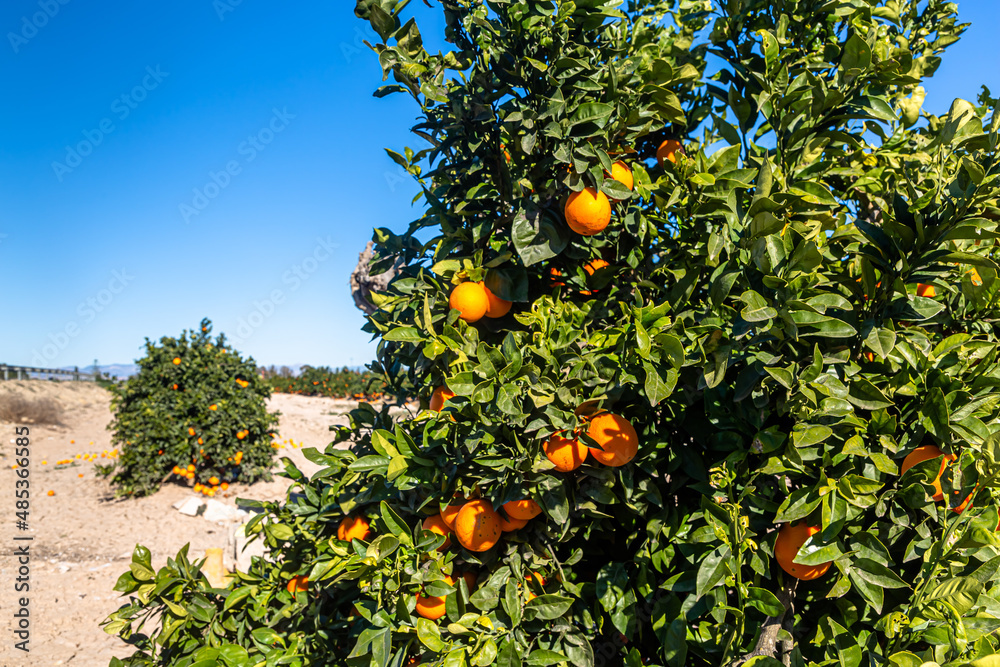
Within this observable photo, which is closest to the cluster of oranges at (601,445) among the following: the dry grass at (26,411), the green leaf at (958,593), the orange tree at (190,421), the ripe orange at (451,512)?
the ripe orange at (451,512)

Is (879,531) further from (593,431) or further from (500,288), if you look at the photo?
(500,288)

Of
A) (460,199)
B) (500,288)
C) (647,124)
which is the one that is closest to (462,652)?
(500,288)

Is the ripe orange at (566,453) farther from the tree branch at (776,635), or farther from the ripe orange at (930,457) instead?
the ripe orange at (930,457)

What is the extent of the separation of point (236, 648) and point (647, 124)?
2.12 metres

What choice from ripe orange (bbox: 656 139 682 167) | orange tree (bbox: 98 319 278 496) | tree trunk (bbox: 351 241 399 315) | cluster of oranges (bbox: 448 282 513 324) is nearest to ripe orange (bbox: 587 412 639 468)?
cluster of oranges (bbox: 448 282 513 324)

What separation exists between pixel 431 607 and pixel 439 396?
56 centimetres

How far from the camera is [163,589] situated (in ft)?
6.86

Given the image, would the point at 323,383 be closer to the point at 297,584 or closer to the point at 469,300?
the point at 297,584

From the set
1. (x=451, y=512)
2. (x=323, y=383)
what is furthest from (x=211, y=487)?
(x=323, y=383)

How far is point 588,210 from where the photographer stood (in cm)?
151

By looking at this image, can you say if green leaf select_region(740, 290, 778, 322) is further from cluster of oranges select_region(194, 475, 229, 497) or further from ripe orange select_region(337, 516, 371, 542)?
cluster of oranges select_region(194, 475, 229, 497)

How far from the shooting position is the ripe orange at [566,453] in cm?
144

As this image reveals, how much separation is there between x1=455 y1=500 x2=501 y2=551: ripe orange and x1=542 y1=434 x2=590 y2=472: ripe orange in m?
0.21

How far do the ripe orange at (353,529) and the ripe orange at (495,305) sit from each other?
865mm
